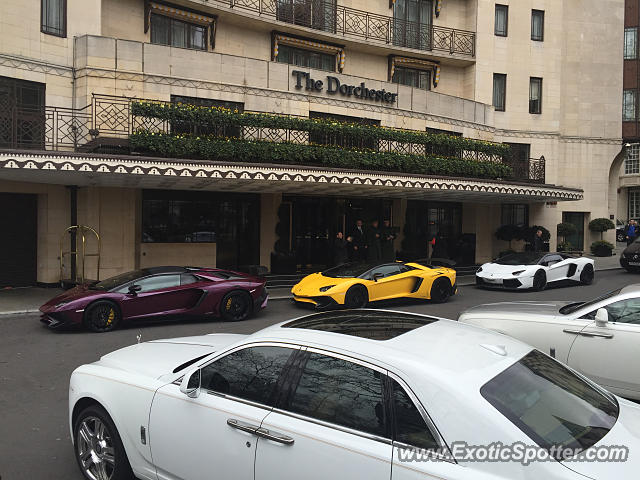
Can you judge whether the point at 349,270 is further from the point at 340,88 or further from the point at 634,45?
the point at 634,45

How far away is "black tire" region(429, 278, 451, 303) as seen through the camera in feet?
46.2

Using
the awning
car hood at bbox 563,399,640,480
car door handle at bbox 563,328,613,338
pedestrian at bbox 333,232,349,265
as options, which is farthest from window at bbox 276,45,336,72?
car hood at bbox 563,399,640,480

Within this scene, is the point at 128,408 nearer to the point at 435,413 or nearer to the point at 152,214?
the point at 435,413

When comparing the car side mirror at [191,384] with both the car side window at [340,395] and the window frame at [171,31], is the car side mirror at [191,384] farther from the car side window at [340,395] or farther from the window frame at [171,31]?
the window frame at [171,31]

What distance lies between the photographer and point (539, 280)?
16.4m

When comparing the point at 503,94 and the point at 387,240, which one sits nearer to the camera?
the point at 387,240

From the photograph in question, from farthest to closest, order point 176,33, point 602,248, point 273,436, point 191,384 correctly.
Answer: point 602,248 < point 176,33 < point 191,384 < point 273,436

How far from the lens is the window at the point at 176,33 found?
18578mm

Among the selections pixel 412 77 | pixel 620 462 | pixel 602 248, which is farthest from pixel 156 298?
pixel 602 248

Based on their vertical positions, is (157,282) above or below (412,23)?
below

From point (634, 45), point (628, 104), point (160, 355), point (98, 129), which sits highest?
point (634, 45)

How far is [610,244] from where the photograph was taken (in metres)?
28.8

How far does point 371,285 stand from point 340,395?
9.83m

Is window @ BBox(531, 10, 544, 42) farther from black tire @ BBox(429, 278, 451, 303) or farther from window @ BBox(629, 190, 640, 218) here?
window @ BBox(629, 190, 640, 218)
